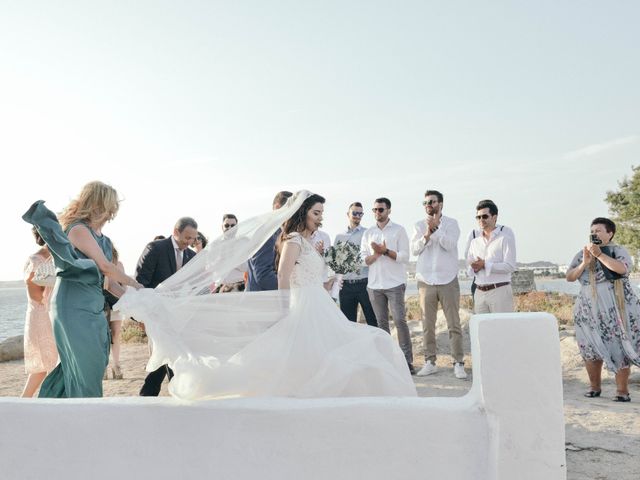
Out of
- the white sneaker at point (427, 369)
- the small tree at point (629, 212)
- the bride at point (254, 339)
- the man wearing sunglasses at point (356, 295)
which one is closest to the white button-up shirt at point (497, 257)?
the white sneaker at point (427, 369)

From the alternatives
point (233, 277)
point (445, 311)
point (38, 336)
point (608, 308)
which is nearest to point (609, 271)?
point (608, 308)

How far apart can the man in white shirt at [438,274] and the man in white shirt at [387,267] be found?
28 cm

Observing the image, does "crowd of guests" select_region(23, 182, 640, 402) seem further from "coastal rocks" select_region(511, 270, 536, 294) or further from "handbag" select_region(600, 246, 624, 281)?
"coastal rocks" select_region(511, 270, 536, 294)

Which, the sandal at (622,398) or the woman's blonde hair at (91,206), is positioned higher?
the woman's blonde hair at (91,206)

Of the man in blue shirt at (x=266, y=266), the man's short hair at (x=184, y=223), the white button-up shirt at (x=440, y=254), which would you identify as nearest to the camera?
the man in blue shirt at (x=266, y=266)

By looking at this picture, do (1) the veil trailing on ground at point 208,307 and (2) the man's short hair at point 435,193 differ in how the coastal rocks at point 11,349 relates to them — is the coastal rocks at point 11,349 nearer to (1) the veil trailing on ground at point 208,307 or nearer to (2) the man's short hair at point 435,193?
(2) the man's short hair at point 435,193

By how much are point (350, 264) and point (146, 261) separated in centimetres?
254

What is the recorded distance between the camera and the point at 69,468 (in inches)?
114

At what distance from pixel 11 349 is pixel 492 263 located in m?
11.1

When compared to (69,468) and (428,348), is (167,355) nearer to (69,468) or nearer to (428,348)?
(69,468)

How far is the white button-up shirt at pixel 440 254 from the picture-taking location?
7.55 meters

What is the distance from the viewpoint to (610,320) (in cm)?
613

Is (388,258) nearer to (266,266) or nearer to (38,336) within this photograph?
(266,266)

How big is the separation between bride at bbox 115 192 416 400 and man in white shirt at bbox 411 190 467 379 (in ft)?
12.3
